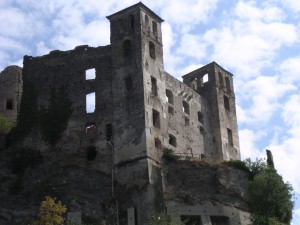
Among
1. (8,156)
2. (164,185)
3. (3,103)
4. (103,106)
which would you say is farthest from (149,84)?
(3,103)

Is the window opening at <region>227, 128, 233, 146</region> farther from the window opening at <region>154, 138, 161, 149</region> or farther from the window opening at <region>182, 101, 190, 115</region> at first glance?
the window opening at <region>154, 138, 161, 149</region>

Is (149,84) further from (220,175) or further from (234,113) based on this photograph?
(234,113)

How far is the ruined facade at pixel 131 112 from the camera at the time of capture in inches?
2169

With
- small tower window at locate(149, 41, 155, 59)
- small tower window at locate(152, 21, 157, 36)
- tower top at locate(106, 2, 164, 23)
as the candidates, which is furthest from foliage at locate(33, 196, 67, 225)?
tower top at locate(106, 2, 164, 23)

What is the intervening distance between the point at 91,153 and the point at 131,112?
439cm

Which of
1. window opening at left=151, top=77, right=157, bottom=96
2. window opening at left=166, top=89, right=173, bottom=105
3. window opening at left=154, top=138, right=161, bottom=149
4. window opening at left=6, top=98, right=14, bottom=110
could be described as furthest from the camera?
window opening at left=6, top=98, right=14, bottom=110

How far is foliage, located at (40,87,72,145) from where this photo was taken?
195 ft

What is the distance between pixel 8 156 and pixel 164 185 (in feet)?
40.9

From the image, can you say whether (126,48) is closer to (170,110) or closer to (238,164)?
(170,110)

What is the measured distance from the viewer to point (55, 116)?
60.1m

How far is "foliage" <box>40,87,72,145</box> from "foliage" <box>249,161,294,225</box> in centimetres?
1528

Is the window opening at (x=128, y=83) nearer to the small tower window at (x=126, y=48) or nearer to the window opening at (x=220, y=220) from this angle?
the small tower window at (x=126, y=48)

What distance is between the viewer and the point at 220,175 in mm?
56844

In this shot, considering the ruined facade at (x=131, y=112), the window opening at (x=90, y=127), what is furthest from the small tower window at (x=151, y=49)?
the window opening at (x=90, y=127)
